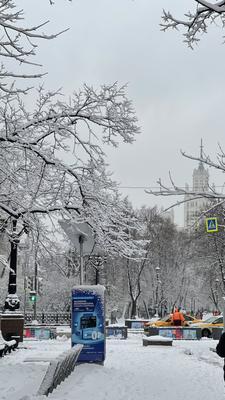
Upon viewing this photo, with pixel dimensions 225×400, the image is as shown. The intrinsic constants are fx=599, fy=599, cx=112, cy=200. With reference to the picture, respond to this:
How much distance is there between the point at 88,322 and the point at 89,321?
0.11 feet

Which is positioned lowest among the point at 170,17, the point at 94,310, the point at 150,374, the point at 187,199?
the point at 150,374

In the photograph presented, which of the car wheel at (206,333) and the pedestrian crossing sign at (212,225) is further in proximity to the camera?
the car wheel at (206,333)

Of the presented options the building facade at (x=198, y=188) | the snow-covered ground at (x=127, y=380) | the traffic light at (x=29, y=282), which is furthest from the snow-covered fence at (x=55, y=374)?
the traffic light at (x=29, y=282)

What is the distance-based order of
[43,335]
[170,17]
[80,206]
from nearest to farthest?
[170,17], [80,206], [43,335]

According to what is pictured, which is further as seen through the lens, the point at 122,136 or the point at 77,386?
the point at 122,136

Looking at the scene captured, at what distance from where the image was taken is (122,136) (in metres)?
15.4

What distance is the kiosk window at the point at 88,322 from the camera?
48.9 feet

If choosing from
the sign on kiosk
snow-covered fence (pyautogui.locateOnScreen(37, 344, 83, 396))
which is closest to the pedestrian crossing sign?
the sign on kiosk

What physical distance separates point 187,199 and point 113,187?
7.65 m

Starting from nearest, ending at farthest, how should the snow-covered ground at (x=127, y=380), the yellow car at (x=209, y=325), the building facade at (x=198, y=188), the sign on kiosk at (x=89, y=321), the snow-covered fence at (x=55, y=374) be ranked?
the building facade at (x=198, y=188)
the snow-covered fence at (x=55, y=374)
the snow-covered ground at (x=127, y=380)
the sign on kiosk at (x=89, y=321)
the yellow car at (x=209, y=325)

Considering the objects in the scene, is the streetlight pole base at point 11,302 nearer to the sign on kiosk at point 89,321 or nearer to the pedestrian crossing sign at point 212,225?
the pedestrian crossing sign at point 212,225

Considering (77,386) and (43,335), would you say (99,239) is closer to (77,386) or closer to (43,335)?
(77,386)

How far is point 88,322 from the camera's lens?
14922mm

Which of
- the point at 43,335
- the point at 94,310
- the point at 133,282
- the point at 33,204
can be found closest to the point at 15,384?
the point at 94,310
